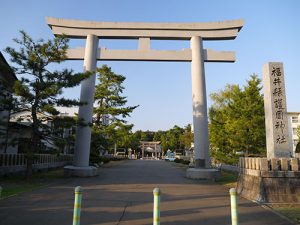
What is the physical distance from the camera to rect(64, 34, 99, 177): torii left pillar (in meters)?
17.9

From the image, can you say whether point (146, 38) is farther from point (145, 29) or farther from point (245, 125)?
point (245, 125)

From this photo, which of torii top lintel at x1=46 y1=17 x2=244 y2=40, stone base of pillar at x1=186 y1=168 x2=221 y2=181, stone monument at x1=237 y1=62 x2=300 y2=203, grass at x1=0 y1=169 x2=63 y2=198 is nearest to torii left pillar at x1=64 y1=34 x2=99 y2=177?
torii top lintel at x1=46 y1=17 x2=244 y2=40

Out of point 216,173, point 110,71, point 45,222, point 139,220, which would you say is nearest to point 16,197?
point 45,222

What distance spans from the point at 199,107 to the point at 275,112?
7.10 m

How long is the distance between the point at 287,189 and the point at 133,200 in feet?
17.3

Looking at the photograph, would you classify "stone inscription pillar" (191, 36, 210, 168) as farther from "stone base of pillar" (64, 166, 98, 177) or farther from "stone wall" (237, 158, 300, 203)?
"stone wall" (237, 158, 300, 203)

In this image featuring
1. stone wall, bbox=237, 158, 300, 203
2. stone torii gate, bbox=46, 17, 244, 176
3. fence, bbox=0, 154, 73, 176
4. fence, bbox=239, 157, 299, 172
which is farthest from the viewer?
stone torii gate, bbox=46, 17, 244, 176

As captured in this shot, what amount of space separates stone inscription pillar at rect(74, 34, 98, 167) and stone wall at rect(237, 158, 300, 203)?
1085 centimetres

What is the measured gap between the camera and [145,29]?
19.4m

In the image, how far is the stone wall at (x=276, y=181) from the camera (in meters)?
9.99

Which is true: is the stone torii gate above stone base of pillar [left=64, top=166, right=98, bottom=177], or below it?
above

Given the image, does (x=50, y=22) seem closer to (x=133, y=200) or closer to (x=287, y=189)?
(x=133, y=200)

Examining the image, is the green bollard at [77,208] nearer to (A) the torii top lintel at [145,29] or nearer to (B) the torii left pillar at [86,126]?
(B) the torii left pillar at [86,126]

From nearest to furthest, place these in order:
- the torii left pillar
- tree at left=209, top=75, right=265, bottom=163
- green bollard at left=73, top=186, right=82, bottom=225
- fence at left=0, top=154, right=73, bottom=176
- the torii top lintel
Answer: green bollard at left=73, top=186, right=82, bottom=225, fence at left=0, top=154, right=73, bottom=176, the torii left pillar, the torii top lintel, tree at left=209, top=75, right=265, bottom=163
